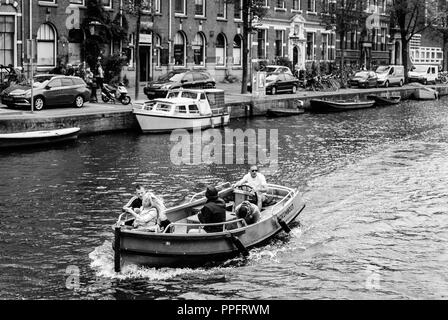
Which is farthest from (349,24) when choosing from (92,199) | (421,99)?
(92,199)

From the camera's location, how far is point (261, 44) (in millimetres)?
64938

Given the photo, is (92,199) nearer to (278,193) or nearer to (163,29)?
(278,193)

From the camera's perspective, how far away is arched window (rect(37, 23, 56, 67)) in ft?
149

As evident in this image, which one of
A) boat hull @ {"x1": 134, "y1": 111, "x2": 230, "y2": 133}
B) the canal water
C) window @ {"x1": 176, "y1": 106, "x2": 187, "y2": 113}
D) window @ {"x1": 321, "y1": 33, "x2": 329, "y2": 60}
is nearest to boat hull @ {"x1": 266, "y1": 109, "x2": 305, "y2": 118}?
boat hull @ {"x1": 134, "y1": 111, "x2": 230, "y2": 133}

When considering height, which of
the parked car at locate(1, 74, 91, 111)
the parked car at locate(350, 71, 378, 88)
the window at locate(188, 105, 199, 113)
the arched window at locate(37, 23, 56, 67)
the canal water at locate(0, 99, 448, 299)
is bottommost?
the canal water at locate(0, 99, 448, 299)

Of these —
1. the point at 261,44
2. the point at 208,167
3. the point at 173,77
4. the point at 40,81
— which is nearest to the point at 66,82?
the point at 40,81

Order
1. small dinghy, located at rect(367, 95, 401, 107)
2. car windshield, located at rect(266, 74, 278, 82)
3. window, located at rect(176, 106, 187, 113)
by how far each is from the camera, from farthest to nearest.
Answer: small dinghy, located at rect(367, 95, 401, 107), car windshield, located at rect(266, 74, 278, 82), window, located at rect(176, 106, 187, 113)

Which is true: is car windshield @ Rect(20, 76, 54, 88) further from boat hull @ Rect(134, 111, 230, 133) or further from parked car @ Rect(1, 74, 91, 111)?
boat hull @ Rect(134, 111, 230, 133)

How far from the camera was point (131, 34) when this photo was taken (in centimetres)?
5162

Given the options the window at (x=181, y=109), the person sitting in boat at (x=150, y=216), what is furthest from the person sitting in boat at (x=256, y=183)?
the window at (x=181, y=109)

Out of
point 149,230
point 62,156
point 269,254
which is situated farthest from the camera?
point 62,156

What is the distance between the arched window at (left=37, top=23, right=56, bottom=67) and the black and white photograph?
91 millimetres

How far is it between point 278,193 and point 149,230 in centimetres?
584

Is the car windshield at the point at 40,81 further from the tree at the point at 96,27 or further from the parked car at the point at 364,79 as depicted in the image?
the parked car at the point at 364,79
